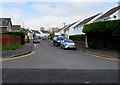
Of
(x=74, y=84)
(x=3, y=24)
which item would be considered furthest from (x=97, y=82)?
(x=3, y=24)

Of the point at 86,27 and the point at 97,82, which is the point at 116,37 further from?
the point at 97,82

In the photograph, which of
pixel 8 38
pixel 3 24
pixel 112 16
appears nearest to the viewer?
pixel 8 38

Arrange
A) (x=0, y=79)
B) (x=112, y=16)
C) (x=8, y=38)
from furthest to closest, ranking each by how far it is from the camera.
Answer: (x=112, y=16)
(x=8, y=38)
(x=0, y=79)

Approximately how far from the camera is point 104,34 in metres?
33.7

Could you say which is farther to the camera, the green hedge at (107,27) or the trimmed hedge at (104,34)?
the trimmed hedge at (104,34)

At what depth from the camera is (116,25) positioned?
97.9 feet

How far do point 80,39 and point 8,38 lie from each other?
16926 mm

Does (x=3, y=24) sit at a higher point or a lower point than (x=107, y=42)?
higher

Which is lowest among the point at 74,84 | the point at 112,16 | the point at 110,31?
the point at 74,84

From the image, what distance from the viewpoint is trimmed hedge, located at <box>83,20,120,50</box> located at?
30283mm

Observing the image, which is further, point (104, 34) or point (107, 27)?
point (104, 34)

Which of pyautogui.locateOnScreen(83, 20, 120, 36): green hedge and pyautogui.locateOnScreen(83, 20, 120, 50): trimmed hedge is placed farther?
pyautogui.locateOnScreen(83, 20, 120, 50): trimmed hedge

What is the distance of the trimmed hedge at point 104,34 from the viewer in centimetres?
3028

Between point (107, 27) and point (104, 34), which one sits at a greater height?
point (107, 27)
